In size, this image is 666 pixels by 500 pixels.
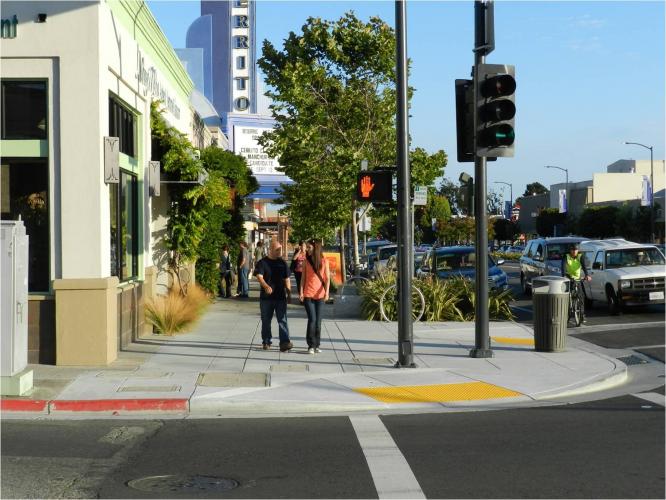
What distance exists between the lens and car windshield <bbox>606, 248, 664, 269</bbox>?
72.8 ft

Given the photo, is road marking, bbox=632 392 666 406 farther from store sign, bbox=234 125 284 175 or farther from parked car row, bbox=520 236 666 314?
store sign, bbox=234 125 284 175

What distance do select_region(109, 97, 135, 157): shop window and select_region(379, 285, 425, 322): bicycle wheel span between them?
6277 millimetres

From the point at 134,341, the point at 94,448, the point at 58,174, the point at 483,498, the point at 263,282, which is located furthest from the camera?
the point at 134,341

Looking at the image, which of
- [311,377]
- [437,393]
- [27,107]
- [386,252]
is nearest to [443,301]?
[311,377]

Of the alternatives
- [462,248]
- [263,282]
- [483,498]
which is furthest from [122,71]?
[462,248]

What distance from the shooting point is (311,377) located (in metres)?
12.3

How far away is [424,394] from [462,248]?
1470cm

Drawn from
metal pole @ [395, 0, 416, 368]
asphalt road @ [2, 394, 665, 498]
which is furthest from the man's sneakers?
asphalt road @ [2, 394, 665, 498]

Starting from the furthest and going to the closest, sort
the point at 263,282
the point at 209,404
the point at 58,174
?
the point at 263,282 < the point at 58,174 < the point at 209,404

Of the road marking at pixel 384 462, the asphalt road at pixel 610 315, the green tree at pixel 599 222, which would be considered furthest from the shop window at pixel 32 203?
the green tree at pixel 599 222

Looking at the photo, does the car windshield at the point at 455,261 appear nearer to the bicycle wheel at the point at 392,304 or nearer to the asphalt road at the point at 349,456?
the bicycle wheel at the point at 392,304

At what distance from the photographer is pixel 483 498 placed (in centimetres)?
630

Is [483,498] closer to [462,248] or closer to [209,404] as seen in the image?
[209,404]

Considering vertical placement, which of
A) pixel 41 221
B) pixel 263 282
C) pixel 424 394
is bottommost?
pixel 424 394
